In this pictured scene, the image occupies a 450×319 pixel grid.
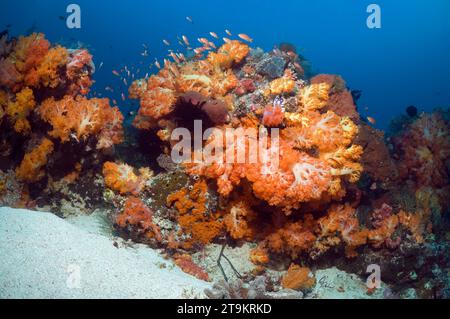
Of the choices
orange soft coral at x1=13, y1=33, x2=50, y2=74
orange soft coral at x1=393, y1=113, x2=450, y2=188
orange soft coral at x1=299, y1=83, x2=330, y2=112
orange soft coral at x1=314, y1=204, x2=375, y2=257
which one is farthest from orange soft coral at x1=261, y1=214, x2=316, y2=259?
orange soft coral at x1=13, y1=33, x2=50, y2=74

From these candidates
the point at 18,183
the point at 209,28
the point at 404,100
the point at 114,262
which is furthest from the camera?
the point at 209,28

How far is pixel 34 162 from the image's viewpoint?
20.3 feet

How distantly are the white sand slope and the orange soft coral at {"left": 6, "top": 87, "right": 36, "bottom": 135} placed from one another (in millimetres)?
1792

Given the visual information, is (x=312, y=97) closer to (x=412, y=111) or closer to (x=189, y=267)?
(x=189, y=267)

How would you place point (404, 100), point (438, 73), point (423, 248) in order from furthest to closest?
1. point (438, 73)
2. point (404, 100)
3. point (423, 248)

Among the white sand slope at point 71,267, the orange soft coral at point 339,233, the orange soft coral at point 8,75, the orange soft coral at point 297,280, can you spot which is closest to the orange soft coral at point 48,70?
the orange soft coral at point 8,75

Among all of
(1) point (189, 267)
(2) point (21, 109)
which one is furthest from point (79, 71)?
(1) point (189, 267)

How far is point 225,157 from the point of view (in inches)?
209

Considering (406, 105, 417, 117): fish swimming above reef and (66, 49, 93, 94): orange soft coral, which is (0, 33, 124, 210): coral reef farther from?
(406, 105, 417, 117): fish swimming above reef

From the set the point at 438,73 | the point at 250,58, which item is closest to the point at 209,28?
the point at 438,73

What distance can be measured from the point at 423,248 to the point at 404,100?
111956 mm

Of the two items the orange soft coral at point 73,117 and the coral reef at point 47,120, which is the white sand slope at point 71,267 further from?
the orange soft coral at point 73,117

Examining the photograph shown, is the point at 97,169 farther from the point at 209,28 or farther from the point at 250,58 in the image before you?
the point at 209,28

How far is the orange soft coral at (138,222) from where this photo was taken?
565 cm
